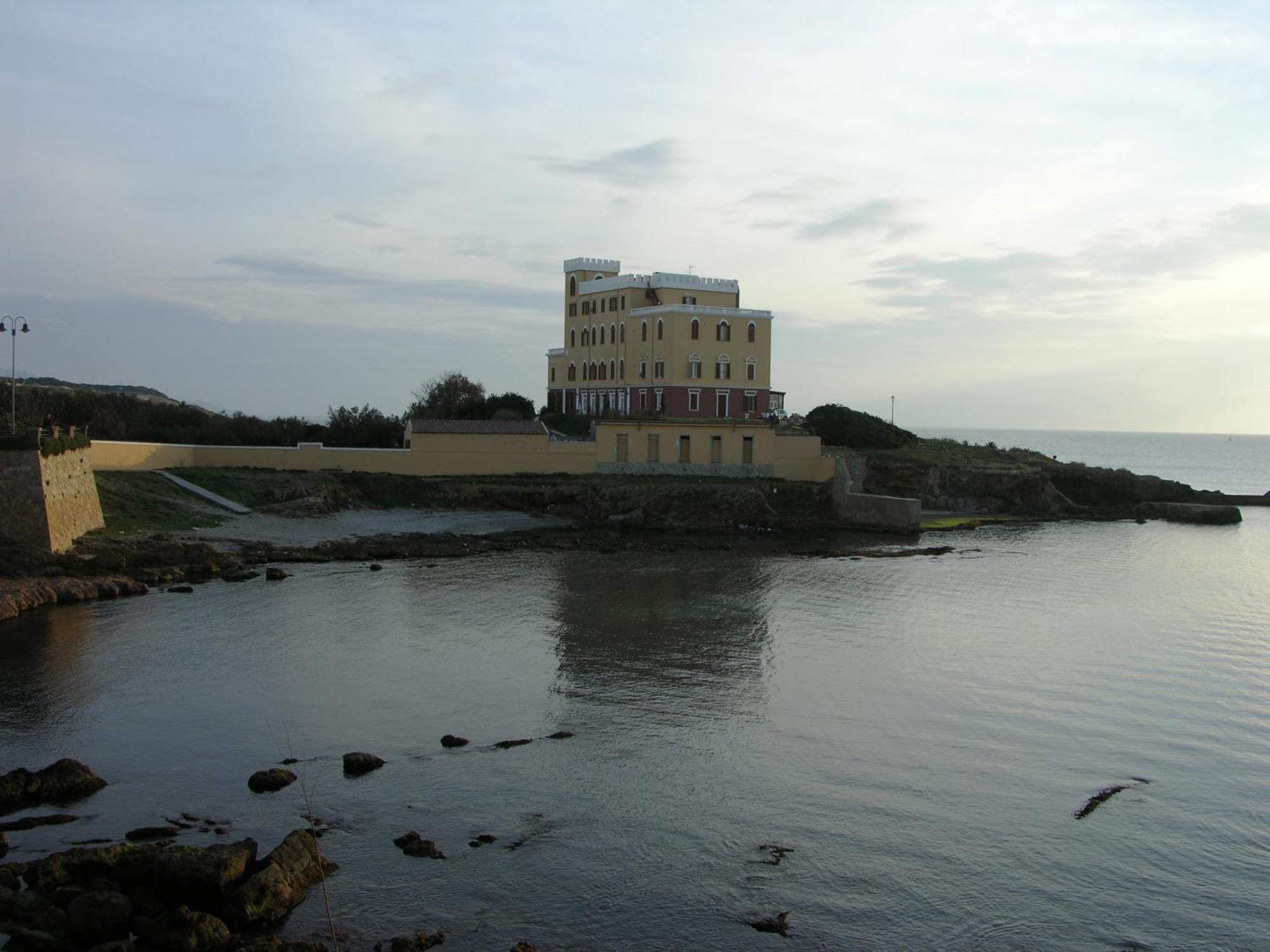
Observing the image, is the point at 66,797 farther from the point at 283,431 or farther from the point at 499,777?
the point at 283,431

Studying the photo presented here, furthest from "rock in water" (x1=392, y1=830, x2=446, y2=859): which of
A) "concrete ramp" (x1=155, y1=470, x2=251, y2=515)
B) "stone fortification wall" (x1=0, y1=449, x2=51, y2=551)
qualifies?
"concrete ramp" (x1=155, y1=470, x2=251, y2=515)

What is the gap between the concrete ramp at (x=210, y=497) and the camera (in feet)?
145

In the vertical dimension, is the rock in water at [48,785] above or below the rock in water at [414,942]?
above

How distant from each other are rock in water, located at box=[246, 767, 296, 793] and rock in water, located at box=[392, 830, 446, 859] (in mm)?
2764

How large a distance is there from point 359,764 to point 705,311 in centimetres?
5055

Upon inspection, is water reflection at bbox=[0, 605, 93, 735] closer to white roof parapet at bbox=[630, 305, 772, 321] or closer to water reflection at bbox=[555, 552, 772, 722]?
water reflection at bbox=[555, 552, 772, 722]

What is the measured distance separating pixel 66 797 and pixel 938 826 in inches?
487

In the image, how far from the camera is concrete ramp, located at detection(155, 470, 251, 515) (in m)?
44.1

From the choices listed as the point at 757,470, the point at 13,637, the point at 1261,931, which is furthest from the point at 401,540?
the point at 1261,931

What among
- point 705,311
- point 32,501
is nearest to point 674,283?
point 705,311

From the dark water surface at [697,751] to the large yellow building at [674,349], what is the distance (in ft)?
106

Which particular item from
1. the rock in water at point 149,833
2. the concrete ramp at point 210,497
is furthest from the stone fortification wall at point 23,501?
the rock in water at point 149,833

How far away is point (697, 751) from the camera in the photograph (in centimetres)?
1842

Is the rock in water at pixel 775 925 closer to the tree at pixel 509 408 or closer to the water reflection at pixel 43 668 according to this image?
the water reflection at pixel 43 668
